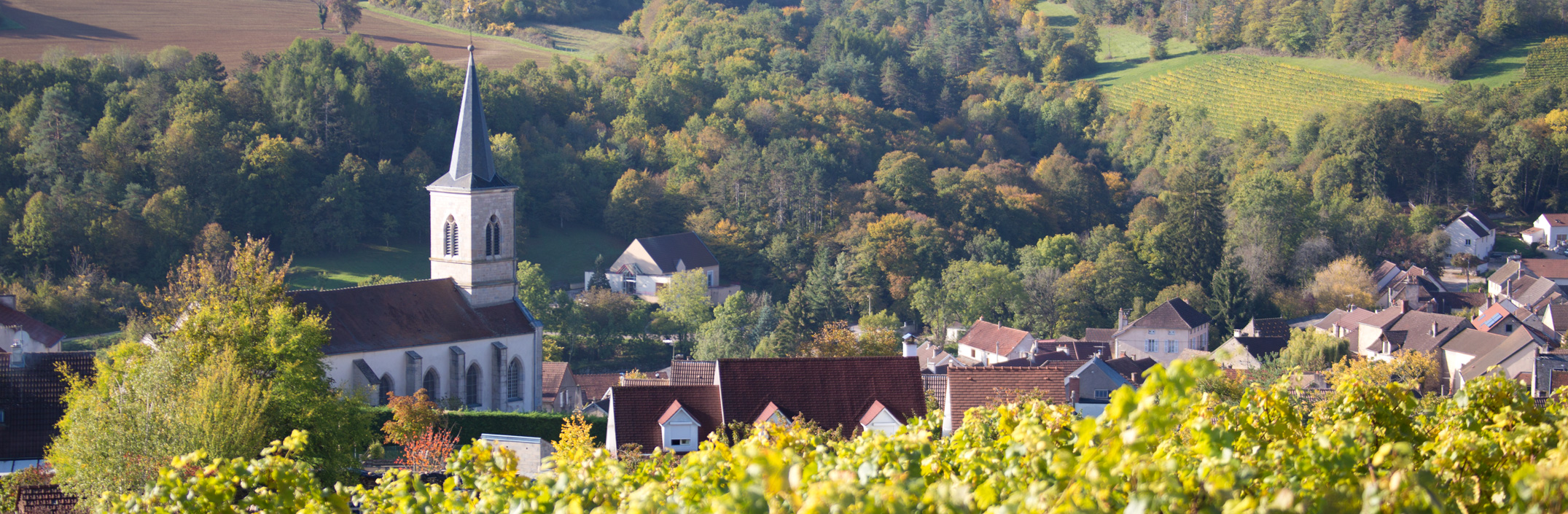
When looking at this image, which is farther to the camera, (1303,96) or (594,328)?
(1303,96)

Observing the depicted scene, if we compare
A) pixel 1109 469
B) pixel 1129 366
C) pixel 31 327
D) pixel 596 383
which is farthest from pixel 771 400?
pixel 31 327

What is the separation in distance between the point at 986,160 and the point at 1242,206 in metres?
27.0

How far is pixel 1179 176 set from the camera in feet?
250

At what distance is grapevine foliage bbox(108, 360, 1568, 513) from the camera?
6234mm

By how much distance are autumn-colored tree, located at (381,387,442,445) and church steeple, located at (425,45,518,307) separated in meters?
6.88

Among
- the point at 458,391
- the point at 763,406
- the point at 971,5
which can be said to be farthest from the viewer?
the point at 971,5

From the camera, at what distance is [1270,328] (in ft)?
192

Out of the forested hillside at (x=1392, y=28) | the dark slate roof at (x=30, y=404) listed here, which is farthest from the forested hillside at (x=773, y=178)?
the dark slate roof at (x=30, y=404)

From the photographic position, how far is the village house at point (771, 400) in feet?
84.1

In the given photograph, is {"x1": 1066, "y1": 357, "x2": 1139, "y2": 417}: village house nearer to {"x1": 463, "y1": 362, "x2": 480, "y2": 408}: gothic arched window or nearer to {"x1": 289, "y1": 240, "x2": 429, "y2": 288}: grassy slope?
{"x1": 463, "y1": 362, "x2": 480, "y2": 408}: gothic arched window

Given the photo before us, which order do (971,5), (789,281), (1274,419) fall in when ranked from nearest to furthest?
(1274,419) < (789,281) < (971,5)

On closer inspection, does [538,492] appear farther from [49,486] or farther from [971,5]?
[971,5]

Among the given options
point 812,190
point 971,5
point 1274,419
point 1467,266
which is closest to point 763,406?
point 1274,419

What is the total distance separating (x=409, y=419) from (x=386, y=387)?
5.10 metres
